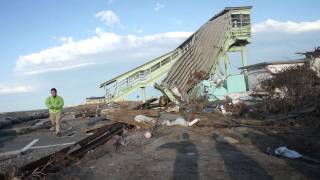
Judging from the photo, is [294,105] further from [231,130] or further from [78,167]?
[78,167]

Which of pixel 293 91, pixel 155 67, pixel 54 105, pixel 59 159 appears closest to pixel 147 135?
pixel 59 159

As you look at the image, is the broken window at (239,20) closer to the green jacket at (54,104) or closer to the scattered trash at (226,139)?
the green jacket at (54,104)

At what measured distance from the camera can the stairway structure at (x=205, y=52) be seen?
109 ft

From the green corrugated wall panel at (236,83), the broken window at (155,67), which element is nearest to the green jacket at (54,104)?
the green corrugated wall panel at (236,83)

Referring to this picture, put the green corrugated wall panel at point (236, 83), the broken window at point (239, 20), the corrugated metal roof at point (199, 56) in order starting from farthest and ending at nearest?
the broken window at point (239, 20), the green corrugated wall panel at point (236, 83), the corrugated metal roof at point (199, 56)

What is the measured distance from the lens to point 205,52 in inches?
1332

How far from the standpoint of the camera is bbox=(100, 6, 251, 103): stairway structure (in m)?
33.3

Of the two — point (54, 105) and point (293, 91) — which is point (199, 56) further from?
point (54, 105)

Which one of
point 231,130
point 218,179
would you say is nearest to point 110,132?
point 231,130

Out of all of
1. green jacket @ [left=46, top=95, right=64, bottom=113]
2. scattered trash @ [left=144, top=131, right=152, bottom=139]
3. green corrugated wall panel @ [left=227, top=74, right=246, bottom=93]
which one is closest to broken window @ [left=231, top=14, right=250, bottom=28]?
green corrugated wall panel @ [left=227, top=74, right=246, bottom=93]

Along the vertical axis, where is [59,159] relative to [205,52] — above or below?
below

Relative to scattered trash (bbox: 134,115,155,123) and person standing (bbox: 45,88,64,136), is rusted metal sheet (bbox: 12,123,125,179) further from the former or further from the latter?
person standing (bbox: 45,88,64,136)

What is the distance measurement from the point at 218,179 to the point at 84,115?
74.0ft

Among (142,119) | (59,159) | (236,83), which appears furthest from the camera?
(236,83)
